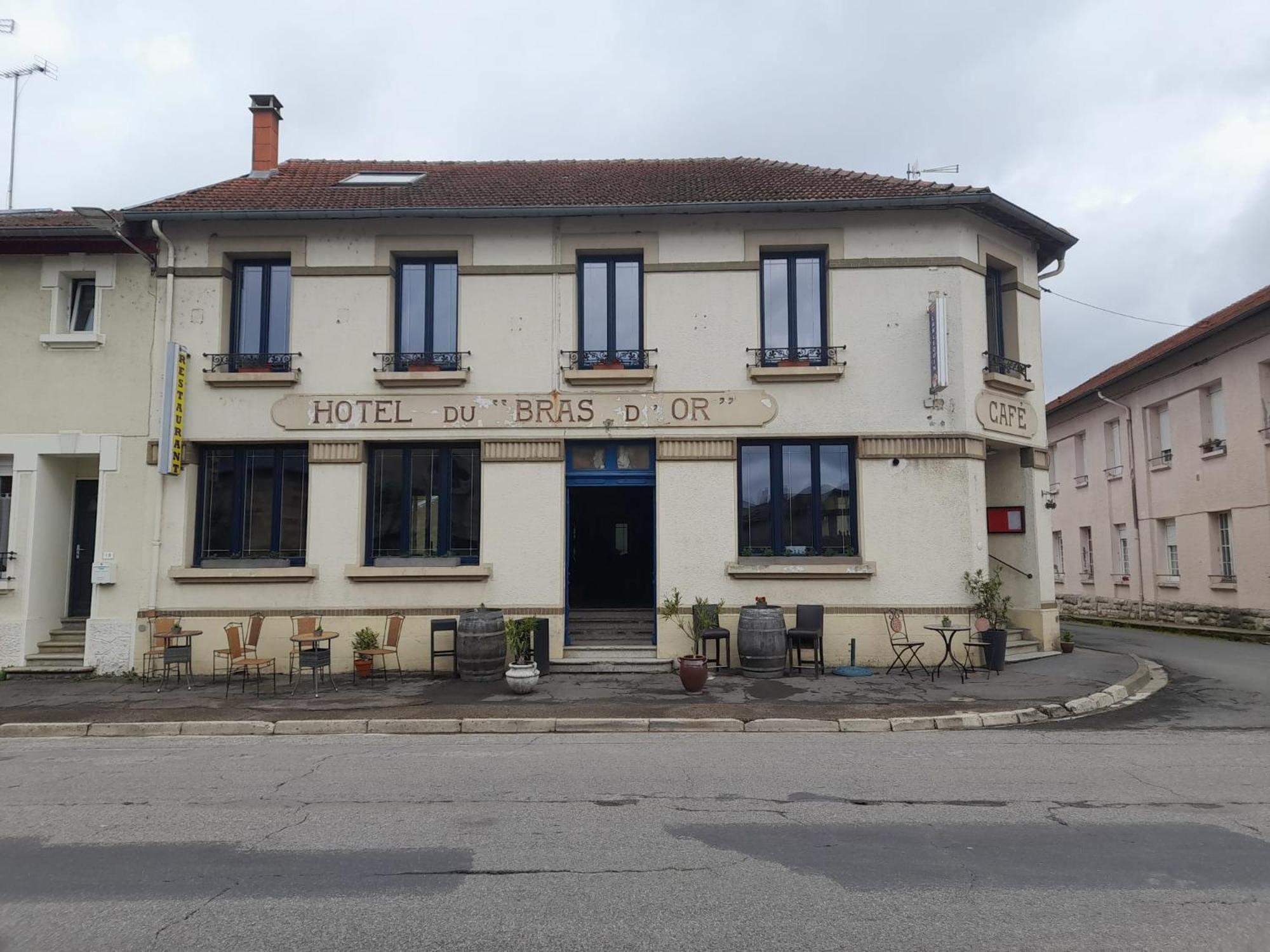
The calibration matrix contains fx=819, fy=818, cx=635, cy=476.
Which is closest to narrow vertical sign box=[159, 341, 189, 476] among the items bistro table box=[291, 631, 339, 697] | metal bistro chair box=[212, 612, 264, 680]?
metal bistro chair box=[212, 612, 264, 680]

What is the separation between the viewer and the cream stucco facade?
41.2ft

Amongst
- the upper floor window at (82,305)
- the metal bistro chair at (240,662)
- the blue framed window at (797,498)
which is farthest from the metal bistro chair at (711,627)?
the upper floor window at (82,305)

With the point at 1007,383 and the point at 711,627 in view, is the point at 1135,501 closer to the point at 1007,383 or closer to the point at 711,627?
the point at 1007,383

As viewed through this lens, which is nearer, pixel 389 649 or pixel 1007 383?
pixel 389 649

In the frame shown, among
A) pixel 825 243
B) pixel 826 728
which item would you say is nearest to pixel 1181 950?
pixel 826 728

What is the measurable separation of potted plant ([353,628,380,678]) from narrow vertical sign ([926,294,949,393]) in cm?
925

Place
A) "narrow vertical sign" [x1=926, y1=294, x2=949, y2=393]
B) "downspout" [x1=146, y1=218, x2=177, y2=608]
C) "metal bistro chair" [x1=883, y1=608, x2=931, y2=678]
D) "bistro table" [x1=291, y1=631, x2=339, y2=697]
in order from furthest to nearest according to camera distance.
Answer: "downspout" [x1=146, y1=218, x2=177, y2=608] < "narrow vertical sign" [x1=926, y1=294, x2=949, y2=393] < "metal bistro chair" [x1=883, y1=608, x2=931, y2=678] < "bistro table" [x1=291, y1=631, x2=339, y2=697]

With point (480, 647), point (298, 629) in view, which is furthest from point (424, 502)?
point (480, 647)

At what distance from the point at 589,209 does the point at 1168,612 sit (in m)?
18.0

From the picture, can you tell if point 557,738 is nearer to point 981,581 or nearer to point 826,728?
point 826,728

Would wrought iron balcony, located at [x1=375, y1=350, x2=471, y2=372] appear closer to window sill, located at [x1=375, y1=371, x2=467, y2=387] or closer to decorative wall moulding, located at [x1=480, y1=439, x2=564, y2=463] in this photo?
window sill, located at [x1=375, y1=371, x2=467, y2=387]

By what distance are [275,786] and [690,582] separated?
7.12 meters

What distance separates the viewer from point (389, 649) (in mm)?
12281

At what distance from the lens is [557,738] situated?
8586 millimetres
